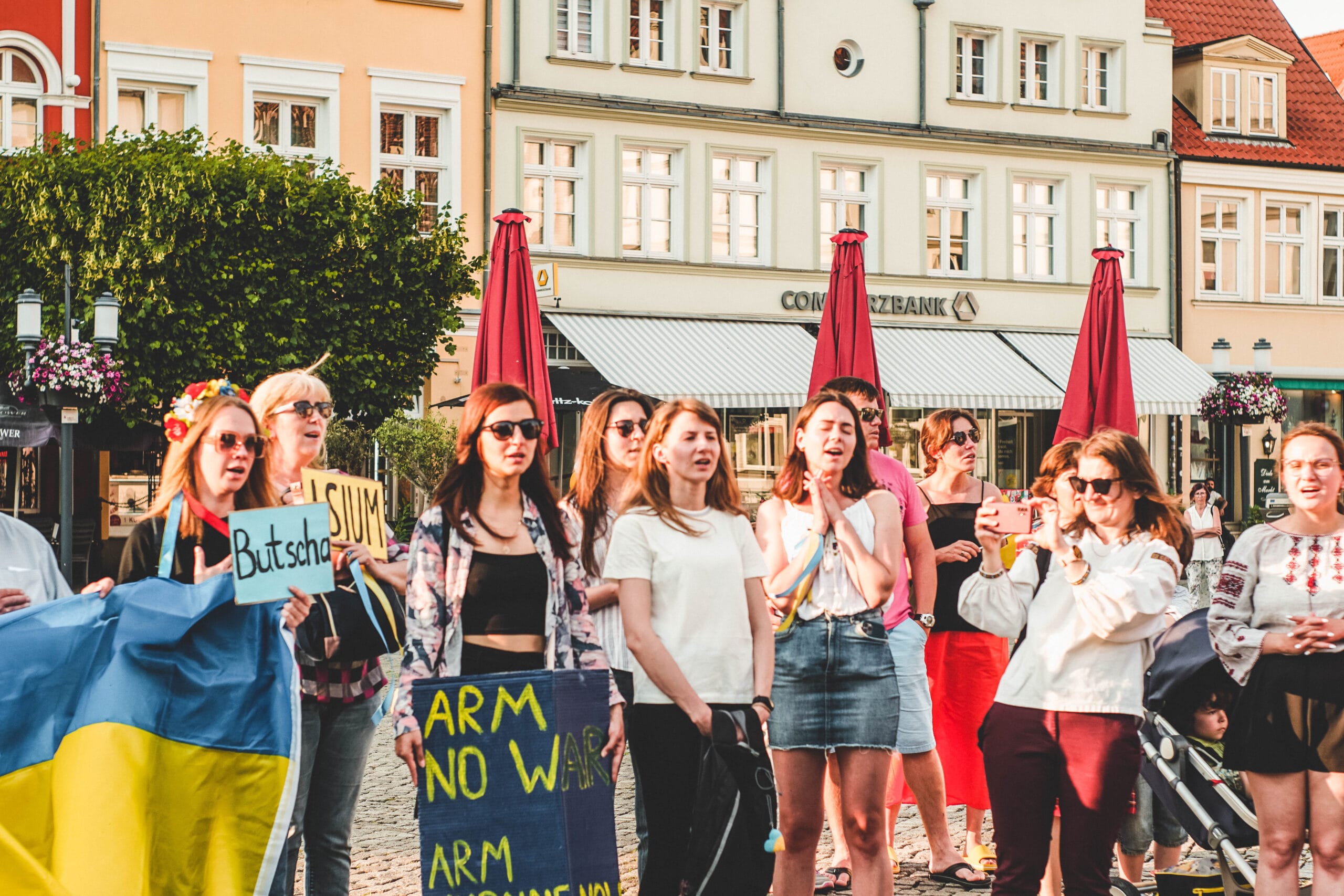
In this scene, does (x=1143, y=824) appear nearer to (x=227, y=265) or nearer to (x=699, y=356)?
(x=227, y=265)

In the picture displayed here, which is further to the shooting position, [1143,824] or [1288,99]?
[1288,99]

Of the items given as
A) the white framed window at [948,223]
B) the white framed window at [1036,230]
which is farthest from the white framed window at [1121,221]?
the white framed window at [948,223]

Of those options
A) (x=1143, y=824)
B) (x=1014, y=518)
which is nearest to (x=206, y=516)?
(x=1014, y=518)

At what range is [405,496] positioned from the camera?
22.9m

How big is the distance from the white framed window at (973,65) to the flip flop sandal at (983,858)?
21394 mm

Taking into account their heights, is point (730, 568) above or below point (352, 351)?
below

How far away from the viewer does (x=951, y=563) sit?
286 inches

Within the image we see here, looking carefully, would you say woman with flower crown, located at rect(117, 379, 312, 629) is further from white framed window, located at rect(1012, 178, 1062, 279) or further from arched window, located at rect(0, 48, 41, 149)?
white framed window, located at rect(1012, 178, 1062, 279)

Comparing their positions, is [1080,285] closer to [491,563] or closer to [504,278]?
[504,278]

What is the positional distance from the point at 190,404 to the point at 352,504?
0.63 meters

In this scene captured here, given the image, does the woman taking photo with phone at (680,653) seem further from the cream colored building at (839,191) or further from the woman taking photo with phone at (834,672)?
the cream colored building at (839,191)

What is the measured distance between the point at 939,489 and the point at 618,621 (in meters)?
2.15

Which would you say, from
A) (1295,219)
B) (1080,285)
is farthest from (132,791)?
(1295,219)

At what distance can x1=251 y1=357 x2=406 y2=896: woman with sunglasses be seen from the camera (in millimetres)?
4934
